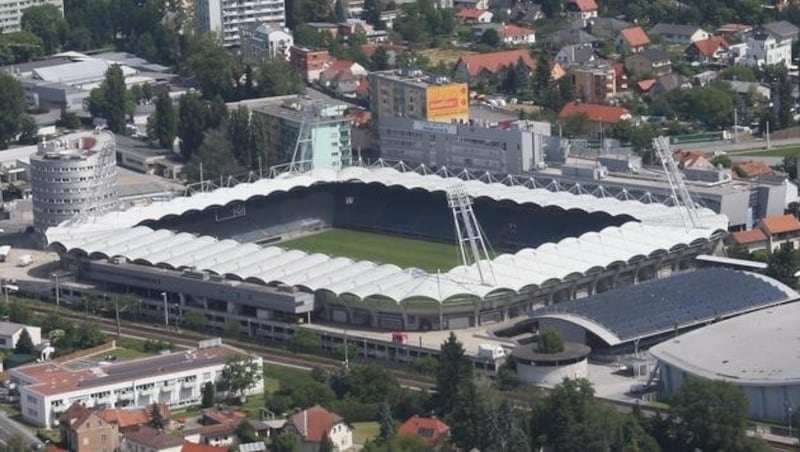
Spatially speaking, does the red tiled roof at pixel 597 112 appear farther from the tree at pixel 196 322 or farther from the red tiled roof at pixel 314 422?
the red tiled roof at pixel 314 422

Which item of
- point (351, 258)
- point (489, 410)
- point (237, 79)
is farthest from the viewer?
point (237, 79)

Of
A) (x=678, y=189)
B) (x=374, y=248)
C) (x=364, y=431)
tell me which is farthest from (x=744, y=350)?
(x=374, y=248)

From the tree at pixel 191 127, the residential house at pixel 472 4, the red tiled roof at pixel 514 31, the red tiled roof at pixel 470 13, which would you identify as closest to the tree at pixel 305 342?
the tree at pixel 191 127

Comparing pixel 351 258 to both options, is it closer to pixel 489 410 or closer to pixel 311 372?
pixel 311 372

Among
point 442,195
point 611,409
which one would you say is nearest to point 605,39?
point 442,195

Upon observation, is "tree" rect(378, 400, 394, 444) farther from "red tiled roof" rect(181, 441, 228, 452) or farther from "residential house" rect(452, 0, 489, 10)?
"residential house" rect(452, 0, 489, 10)

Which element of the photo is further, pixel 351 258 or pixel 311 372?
pixel 351 258
